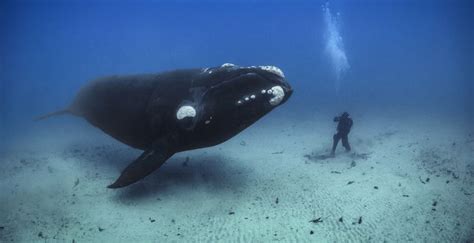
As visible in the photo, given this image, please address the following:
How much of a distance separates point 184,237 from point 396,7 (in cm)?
8418

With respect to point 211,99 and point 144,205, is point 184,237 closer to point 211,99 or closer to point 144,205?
point 144,205

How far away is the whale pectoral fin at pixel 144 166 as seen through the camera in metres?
6.58

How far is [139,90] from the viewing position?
8117 millimetres

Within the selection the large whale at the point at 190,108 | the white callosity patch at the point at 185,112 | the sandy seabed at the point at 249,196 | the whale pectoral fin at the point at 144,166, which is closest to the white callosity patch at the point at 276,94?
the large whale at the point at 190,108

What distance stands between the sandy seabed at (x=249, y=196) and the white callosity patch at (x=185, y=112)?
2141 millimetres

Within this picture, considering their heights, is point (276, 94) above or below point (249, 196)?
above

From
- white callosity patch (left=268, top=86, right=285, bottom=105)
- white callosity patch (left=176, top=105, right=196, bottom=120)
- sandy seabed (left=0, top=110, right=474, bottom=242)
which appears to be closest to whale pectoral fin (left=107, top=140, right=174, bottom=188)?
white callosity patch (left=176, top=105, right=196, bottom=120)

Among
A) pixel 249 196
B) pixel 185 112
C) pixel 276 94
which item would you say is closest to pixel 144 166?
pixel 185 112

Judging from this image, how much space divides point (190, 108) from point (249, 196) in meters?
2.63

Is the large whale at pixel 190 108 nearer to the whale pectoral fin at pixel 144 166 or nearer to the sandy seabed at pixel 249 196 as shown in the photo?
the whale pectoral fin at pixel 144 166

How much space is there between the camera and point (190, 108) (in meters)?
6.84

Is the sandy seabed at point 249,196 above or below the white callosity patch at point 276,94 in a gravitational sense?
below

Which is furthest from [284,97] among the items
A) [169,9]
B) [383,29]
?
[383,29]

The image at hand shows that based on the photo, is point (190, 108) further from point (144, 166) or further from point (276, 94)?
point (276, 94)
